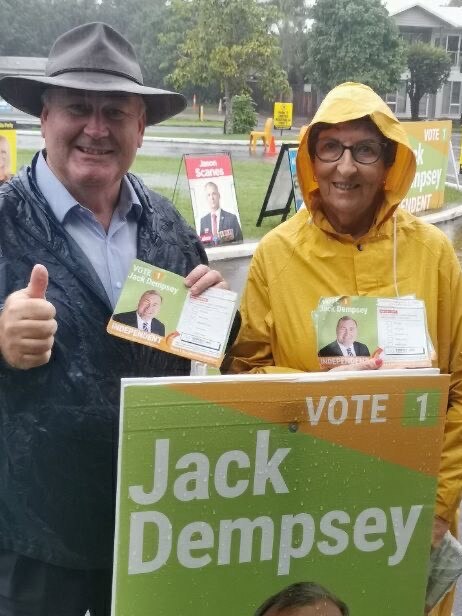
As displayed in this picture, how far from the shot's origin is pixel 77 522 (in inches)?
68.2

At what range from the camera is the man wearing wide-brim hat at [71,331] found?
1647 mm

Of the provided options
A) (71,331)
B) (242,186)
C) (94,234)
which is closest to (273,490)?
(71,331)

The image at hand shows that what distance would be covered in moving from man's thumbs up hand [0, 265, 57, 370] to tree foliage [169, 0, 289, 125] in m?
10.9

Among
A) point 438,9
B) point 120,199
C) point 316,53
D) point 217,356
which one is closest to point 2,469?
point 217,356

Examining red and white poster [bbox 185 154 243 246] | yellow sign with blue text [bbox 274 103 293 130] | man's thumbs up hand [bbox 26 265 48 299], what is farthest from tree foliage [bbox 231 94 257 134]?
man's thumbs up hand [bbox 26 265 48 299]

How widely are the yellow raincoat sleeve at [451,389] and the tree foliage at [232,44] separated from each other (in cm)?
1042

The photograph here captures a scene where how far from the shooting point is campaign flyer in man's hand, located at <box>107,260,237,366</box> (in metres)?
1.65

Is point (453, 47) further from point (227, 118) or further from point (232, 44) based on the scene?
point (232, 44)

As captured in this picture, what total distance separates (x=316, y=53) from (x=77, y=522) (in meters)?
24.6

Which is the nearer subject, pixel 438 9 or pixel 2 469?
pixel 2 469

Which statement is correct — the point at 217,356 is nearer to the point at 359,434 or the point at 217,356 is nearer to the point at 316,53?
the point at 359,434

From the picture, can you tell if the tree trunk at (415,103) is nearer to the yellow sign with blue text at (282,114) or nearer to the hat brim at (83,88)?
the yellow sign with blue text at (282,114)

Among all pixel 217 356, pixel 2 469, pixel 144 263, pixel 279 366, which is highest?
pixel 144 263

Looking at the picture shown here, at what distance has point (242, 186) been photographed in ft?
53.2
